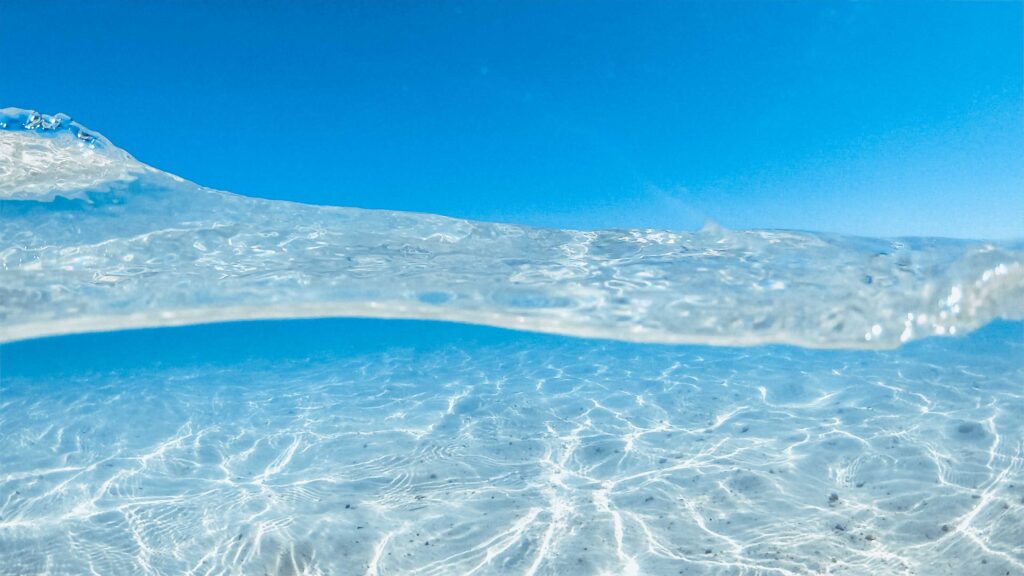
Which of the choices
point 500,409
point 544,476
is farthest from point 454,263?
point 544,476

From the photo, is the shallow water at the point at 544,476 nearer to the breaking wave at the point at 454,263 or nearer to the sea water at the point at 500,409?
the sea water at the point at 500,409

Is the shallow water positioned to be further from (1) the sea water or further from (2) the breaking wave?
(2) the breaking wave

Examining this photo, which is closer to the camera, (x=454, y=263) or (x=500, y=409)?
(x=500, y=409)

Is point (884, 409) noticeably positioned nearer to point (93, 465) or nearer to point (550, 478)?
point (550, 478)

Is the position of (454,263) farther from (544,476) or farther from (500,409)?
(544,476)

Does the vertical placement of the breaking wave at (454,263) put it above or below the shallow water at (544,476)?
above

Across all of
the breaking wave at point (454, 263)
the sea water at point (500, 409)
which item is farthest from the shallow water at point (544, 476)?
the breaking wave at point (454, 263)
